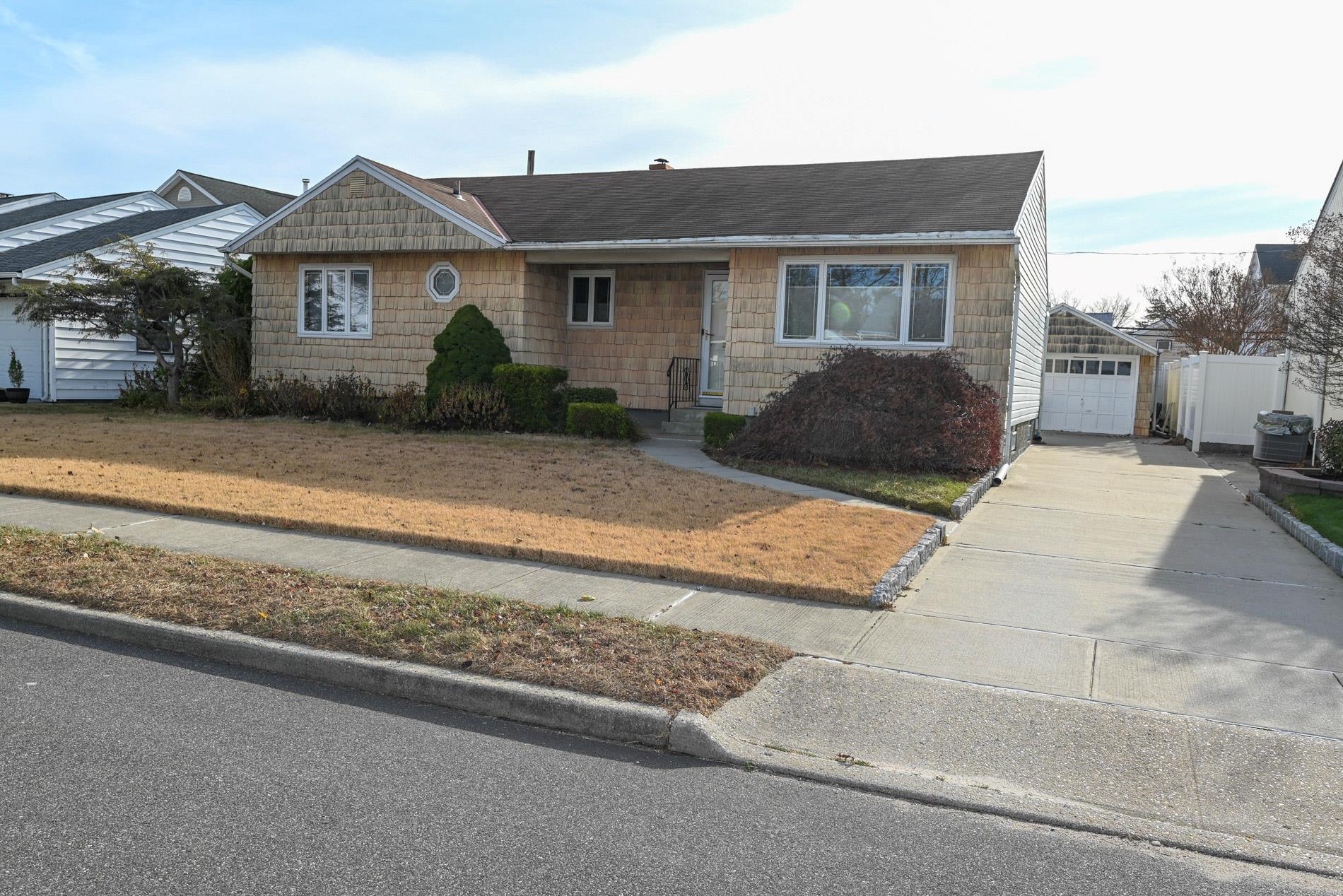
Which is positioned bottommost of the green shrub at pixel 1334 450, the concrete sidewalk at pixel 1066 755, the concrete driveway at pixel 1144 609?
the concrete sidewalk at pixel 1066 755

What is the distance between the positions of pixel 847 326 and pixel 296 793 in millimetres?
12816

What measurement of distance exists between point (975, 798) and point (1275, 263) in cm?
3875

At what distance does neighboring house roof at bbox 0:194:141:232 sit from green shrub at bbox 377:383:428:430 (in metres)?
13.5

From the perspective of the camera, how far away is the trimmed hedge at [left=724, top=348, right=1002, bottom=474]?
1243cm

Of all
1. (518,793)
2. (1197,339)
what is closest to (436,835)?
(518,793)

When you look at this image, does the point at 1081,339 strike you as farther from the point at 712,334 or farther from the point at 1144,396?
the point at 712,334

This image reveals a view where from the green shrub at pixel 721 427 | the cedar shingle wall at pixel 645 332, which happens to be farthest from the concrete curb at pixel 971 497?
the cedar shingle wall at pixel 645 332

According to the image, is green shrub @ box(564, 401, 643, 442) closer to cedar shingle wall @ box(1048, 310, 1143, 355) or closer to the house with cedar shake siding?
the house with cedar shake siding

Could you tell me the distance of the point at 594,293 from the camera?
61.5 feet

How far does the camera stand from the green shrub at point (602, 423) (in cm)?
1550

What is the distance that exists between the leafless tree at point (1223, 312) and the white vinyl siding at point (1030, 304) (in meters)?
14.8

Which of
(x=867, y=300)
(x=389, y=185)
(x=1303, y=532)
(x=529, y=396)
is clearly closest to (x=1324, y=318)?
(x=1303, y=532)

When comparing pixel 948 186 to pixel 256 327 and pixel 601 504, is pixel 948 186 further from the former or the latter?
pixel 256 327

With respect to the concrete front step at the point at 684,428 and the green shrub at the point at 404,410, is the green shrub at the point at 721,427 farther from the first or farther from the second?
the green shrub at the point at 404,410
